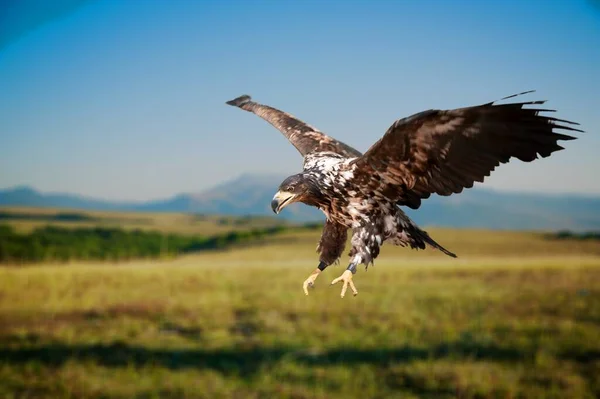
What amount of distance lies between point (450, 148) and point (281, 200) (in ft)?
3.90

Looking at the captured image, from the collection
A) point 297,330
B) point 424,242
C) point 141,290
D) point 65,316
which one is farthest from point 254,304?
point 424,242

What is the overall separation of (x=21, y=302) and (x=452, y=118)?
78.8 m

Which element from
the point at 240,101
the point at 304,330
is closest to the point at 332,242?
the point at 240,101

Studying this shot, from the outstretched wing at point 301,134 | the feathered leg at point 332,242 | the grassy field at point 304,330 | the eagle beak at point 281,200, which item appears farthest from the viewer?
the grassy field at point 304,330

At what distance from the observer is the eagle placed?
3.24 metres

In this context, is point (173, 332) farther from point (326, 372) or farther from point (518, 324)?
point (518, 324)

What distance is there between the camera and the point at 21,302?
235ft

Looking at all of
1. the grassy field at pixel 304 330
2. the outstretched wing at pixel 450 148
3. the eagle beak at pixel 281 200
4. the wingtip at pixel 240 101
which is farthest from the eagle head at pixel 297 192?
the grassy field at pixel 304 330

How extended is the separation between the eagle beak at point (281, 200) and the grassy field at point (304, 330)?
161 ft

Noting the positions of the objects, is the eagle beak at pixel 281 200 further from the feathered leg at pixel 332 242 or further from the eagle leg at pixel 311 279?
the feathered leg at pixel 332 242

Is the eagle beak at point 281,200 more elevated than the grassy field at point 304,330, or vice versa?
the eagle beak at point 281,200

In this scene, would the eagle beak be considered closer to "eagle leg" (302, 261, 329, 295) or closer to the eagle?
the eagle

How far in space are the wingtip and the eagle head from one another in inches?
151

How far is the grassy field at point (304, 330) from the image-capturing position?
52.6m
